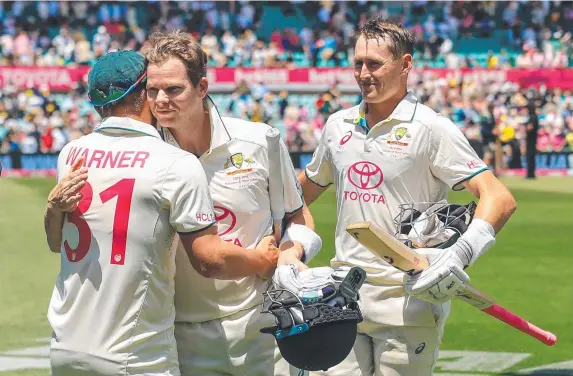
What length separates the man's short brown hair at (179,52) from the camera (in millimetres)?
4359

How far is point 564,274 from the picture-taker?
1315 cm

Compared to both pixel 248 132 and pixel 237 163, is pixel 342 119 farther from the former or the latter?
pixel 237 163

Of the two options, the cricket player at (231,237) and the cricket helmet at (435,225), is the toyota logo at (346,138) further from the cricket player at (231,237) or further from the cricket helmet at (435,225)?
the cricket player at (231,237)

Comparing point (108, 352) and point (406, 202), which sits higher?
point (406, 202)

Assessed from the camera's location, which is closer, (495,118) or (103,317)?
(103,317)

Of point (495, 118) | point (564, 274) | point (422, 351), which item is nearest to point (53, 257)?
point (564, 274)

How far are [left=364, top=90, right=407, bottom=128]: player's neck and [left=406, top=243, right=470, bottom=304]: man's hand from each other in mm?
953

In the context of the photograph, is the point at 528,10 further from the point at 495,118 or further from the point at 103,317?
the point at 103,317

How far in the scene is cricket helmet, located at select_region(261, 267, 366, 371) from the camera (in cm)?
414

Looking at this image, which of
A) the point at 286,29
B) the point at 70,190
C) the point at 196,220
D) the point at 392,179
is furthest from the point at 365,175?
the point at 286,29

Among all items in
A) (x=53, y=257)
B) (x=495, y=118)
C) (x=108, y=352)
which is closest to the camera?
(x=108, y=352)

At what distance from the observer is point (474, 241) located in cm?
478

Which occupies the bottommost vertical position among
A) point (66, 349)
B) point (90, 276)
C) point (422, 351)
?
point (422, 351)

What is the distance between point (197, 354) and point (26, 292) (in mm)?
7667
